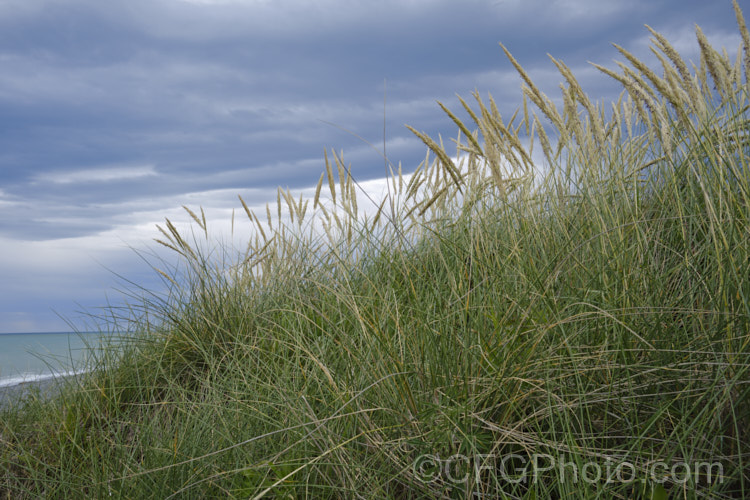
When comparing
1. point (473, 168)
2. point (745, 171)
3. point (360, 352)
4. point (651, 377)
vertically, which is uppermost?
point (473, 168)

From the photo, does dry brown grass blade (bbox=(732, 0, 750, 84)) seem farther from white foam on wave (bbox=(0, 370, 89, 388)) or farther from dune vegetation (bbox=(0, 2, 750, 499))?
white foam on wave (bbox=(0, 370, 89, 388))

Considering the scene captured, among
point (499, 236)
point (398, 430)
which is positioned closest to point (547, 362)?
point (398, 430)

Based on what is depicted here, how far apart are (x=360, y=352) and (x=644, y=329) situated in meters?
0.80

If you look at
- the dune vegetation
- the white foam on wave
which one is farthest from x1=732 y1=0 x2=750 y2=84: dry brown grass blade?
the white foam on wave

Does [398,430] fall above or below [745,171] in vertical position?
below

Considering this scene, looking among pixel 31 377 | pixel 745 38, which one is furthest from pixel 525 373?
pixel 31 377

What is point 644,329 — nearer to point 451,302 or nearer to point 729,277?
point 729,277

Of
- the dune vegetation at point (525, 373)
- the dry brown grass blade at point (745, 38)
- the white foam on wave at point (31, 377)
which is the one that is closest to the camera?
the dune vegetation at point (525, 373)

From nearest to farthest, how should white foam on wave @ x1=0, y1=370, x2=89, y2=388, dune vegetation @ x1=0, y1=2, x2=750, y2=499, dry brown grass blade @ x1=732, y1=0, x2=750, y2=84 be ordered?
dune vegetation @ x1=0, y1=2, x2=750, y2=499
dry brown grass blade @ x1=732, y1=0, x2=750, y2=84
white foam on wave @ x1=0, y1=370, x2=89, y2=388

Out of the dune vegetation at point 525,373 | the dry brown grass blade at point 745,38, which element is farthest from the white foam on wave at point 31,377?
the dry brown grass blade at point 745,38

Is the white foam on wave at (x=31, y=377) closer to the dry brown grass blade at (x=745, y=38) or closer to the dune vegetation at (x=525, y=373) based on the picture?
the dune vegetation at (x=525, y=373)

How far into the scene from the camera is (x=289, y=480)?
135 centimetres

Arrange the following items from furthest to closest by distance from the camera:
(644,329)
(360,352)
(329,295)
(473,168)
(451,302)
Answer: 1. (473,168)
2. (329,295)
3. (451,302)
4. (360,352)
5. (644,329)

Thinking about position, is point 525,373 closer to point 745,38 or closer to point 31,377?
point 745,38
